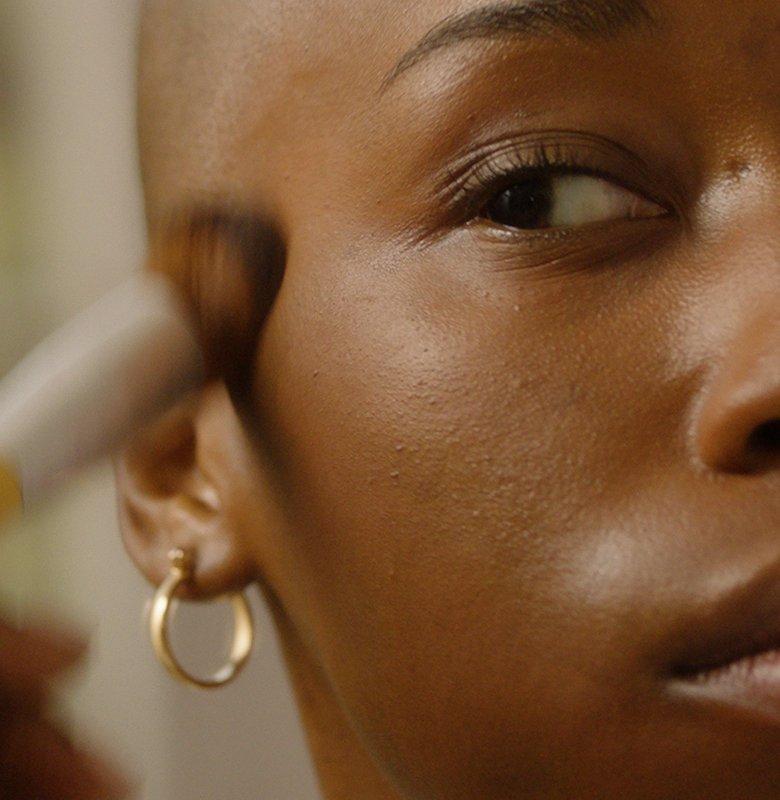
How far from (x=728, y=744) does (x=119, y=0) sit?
1.11 metres

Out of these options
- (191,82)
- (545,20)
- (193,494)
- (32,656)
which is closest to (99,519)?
(193,494)

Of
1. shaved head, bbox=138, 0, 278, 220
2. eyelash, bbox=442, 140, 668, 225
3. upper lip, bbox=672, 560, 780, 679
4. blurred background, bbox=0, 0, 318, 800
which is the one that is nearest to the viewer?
upper lip, bbox=672, 560, 780, 679

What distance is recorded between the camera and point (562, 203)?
769 millimetres

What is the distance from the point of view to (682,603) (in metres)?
0.63

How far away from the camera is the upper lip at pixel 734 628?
0.61 m

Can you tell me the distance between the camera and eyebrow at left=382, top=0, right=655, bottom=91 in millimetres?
713

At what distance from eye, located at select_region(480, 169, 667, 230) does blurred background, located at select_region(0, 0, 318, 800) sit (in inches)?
28.1

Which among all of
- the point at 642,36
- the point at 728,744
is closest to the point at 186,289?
the point at 642,36

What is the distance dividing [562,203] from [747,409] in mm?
195

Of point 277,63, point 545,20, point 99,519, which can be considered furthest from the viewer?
point 99,519

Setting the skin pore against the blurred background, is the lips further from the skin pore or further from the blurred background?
the blurred background

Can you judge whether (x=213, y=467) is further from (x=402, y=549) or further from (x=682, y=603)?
(x=682, y=603)

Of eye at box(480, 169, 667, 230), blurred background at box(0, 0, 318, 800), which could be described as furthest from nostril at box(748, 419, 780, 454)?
blurred background at box(0, 0, 318, 800)

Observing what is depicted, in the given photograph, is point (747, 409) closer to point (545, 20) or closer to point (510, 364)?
point (510, 364)
